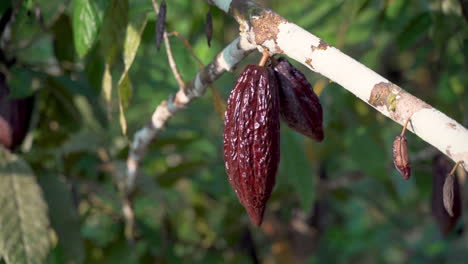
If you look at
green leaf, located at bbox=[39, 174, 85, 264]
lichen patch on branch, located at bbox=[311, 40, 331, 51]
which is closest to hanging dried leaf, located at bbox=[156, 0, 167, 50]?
lichen patch on branch, located at bbox=[311, 40, 331, 51]

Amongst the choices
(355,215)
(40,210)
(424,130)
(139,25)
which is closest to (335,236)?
(355,215)

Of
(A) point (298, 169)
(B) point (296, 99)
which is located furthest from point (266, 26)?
(A) point (298, 169)

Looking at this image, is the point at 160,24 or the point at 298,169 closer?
the point at 160,24

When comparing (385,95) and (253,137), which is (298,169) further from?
(385,95)

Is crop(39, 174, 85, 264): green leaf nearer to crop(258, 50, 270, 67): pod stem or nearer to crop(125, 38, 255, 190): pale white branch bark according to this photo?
crop(125, 38, 255, 190): pale white branch bark

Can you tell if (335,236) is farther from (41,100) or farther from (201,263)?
(41,100)
